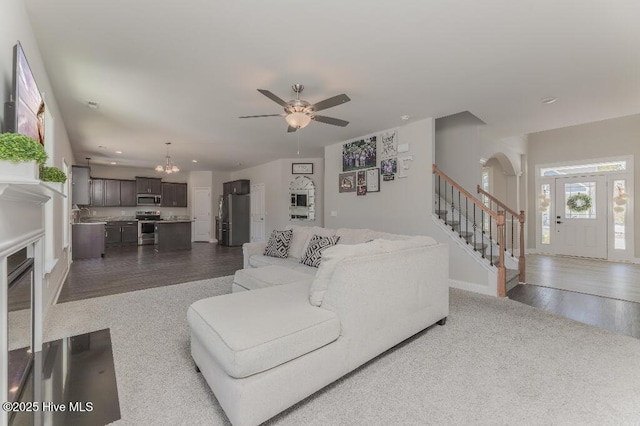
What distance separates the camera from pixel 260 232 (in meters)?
9.13

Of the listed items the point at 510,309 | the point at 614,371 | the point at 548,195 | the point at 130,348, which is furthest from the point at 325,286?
the point at 548,195

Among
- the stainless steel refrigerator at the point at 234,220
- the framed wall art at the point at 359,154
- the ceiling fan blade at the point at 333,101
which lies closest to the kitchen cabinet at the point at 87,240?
the stainless steel refrigerator at the point at 234,220

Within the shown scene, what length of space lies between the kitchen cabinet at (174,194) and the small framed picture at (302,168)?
15.3 ft

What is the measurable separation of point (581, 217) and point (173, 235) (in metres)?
10.5

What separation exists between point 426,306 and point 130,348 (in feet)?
8.43

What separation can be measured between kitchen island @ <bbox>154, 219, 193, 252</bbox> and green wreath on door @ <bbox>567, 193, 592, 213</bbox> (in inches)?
397

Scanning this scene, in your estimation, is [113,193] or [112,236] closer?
[112,236]

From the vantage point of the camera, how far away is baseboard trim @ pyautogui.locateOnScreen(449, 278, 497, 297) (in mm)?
4018

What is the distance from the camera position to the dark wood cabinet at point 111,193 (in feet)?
29.1

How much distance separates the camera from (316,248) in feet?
12.3

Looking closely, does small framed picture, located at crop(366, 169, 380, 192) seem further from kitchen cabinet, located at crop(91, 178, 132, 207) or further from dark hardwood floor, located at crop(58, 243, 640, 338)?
kitchen cabinet, located at crop(91, 178, 132, 207)

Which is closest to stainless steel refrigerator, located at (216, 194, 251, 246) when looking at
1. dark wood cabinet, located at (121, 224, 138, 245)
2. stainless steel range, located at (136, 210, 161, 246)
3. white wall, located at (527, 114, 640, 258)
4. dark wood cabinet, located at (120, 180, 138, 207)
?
stainless steel range, located at (136, 210, 161, 246)

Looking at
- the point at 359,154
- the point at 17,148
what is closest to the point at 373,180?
the point at 359,154

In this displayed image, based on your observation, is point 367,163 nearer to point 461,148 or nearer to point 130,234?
point 461,148
